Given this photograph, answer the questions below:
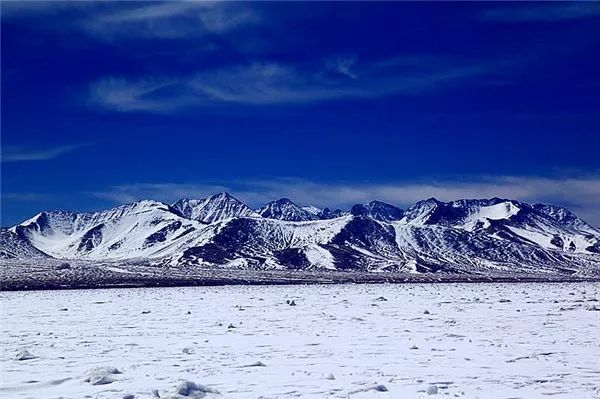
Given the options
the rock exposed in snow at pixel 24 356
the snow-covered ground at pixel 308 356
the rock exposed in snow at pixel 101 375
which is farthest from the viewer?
the rock exposed in snow at pixel 24 356

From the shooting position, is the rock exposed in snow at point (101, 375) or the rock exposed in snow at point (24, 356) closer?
the rock exposed in snow at point (101, 375)

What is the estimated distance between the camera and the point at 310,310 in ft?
140

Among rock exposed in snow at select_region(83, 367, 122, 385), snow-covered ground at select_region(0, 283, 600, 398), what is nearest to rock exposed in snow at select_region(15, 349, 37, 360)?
snow-covered ground at select_region(0, 283, 600, 398)

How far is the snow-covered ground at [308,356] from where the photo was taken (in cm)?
1611

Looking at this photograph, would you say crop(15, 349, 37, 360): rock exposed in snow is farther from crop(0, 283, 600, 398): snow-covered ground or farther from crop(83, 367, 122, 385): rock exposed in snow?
crop(83, 367, 122, 385): rock exposed in snow

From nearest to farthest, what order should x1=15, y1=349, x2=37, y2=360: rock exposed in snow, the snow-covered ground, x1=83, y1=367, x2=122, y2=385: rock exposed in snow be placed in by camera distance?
the snow-covered ground
x1=83, y1=367, x2=122, y2=385: rock exposed in snow
x1=15, y1=349, x2=37, y2=360: rock exposed in snow

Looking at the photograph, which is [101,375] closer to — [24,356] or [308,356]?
[24,356]

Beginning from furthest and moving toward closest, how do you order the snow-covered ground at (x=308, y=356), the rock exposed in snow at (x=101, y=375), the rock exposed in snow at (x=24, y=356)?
the rock exposed in snow at (x=24, y=356), the rock exposed in snow at (x=101, y=375), the snow-covered ground at (x=308, y=356)

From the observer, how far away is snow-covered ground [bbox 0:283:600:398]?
Result: 16.1 metres

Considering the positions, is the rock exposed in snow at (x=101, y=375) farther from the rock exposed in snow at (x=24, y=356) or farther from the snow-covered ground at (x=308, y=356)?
the rock exposed in snow at (x=24, y=356)

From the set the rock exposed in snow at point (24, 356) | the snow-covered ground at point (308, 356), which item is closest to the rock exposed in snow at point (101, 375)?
the snow-covered ground at point (308, 356)

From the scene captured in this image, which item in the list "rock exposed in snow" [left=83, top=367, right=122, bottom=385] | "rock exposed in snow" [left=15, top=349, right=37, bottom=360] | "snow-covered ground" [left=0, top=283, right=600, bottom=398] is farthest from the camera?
"rock exposed in snow" [left=15, top=349, right=37, bottom=360]

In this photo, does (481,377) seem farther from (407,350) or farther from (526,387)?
(407,350)

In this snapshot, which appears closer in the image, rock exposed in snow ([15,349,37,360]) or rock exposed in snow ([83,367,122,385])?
rock exposed in snow ([83,367,122,385])
